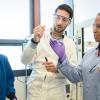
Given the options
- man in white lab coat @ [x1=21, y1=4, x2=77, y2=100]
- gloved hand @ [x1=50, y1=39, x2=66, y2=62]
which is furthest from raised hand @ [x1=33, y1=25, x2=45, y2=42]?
gloved hand @ [x1=50, y1=39, x2=66, y2=62]

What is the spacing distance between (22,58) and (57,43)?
36 centimetres

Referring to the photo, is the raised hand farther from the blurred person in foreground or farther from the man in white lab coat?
the blurred person in foreground

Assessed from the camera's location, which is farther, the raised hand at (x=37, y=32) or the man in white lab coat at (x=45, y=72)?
the man in white lab coat at (x=45, y=72)

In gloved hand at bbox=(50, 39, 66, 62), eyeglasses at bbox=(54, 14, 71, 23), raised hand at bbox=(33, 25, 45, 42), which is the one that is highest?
eyeglasses at bbox=(54, 14, 71, 23)

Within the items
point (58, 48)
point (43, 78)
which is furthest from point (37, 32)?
point (43, 78)

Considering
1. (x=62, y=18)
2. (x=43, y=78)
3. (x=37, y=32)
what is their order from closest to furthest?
1. (x=37, y=32)
2. (x=43, y=78)
3. (x=62, y=18)

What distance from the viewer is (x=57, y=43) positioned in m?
2.19

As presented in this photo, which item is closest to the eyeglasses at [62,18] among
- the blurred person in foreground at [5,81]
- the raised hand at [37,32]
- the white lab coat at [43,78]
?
the white lab coat at [43,78]

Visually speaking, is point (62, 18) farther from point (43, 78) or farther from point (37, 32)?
point (43, 78)

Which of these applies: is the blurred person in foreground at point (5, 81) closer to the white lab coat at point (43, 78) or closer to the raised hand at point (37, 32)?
the white lab coat at point (43, 78)

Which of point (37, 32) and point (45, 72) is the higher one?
point (37, 32)

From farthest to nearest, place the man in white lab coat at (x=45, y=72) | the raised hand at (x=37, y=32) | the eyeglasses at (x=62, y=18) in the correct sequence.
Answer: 1. the eyeglasses at (x=62, y=18)
2. the man in white lab coat at (x=45, y=72)
3. the raised hand at (x=37, y=32)

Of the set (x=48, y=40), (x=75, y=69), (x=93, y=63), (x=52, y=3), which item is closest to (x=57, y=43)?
(x=48, y=40)

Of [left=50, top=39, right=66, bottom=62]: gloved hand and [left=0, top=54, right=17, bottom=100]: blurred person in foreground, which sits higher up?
[left=50, top=39, right=66, bottom=62]: gloved hand
